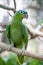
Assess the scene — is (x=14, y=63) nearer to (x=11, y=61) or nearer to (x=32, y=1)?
(x=11, y=61)

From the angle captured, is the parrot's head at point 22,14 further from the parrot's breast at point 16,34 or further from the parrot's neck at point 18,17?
the parrot's breast at point 16,34

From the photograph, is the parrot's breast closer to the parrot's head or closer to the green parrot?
the green parrot

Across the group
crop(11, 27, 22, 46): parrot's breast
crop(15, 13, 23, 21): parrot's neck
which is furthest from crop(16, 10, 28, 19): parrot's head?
crop(11, 27, 22, 46): parrot's breast

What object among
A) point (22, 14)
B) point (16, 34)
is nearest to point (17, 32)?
point (16, 34)

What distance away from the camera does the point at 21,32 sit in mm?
1207

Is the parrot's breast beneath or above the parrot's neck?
beneath

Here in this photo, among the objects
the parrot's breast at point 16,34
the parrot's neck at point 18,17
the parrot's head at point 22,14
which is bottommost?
the parrot's breast at point 16,34

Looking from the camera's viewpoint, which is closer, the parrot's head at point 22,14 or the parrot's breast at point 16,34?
the parrot's head at point 22,14

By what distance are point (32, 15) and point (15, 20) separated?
1.87m

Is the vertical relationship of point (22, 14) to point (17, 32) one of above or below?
above

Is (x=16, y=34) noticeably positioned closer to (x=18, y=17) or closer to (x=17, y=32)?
(x=17, y=32)

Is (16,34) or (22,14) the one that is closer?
(22,14)

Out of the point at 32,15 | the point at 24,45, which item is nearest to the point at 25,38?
the point at 24,45

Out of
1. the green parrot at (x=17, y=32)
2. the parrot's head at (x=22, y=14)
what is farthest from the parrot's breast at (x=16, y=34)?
the parrot's head at (x=22, y=14)
